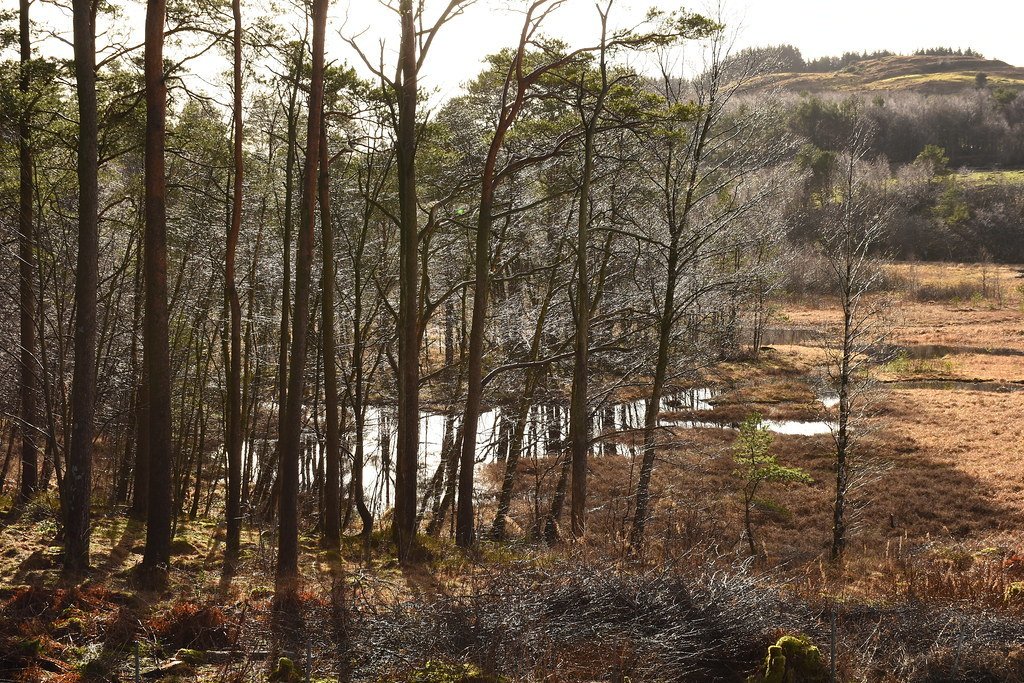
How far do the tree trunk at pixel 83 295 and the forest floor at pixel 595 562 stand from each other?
78 centimetres

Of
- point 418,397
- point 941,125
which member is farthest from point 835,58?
point 418,397

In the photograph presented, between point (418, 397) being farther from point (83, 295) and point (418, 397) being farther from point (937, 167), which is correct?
point (937, 167)

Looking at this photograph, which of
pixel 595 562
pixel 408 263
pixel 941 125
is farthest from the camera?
pixel 941 125

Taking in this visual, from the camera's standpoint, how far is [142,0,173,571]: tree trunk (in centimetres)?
884

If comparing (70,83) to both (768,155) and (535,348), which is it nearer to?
(535,348)

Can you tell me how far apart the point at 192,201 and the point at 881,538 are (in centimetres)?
1545

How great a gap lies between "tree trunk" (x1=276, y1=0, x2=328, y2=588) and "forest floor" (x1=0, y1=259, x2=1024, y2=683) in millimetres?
549

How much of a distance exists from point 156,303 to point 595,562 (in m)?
5.56

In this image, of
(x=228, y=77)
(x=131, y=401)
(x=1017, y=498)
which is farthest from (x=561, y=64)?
(x=1017, y=498)

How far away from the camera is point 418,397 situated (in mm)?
14656

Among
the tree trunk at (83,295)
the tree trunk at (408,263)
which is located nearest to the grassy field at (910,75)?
the tree trunk at (408,263)

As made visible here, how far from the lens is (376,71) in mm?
11148

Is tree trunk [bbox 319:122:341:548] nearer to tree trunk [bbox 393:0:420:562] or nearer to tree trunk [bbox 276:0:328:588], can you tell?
tree trunk [bbox 393:0:420:562]

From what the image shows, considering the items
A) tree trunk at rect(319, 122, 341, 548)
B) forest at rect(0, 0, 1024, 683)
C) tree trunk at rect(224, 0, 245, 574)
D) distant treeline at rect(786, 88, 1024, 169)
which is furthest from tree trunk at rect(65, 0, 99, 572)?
distant treeline at rect(786, 88, 1024, 169)
